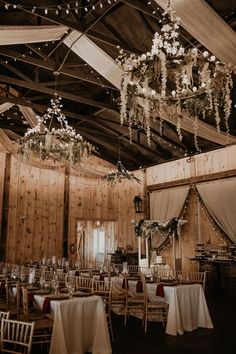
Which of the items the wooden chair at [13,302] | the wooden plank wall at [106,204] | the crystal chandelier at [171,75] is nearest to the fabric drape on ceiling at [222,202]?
the wooden plank wall at [106,204]

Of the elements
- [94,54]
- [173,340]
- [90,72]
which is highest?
[90,72]

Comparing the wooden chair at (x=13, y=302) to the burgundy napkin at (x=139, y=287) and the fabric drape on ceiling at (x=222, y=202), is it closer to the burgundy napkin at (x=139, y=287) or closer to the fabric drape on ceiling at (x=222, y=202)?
the burgundy napkin at (x=139, y=287)

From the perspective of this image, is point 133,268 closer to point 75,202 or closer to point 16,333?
point 75,202

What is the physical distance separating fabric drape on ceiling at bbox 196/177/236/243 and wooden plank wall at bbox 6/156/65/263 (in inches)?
193

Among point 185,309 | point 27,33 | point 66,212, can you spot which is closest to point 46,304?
point 185,309

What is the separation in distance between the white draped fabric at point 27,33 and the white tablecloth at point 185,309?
4392 millimetres

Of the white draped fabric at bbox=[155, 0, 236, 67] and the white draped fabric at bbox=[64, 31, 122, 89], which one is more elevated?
the white draped fabric at bbox=[64, 31, 122, 89]

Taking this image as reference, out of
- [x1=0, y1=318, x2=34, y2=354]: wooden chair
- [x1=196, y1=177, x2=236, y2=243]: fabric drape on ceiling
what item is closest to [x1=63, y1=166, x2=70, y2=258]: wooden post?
[x1=196, y1=177, x2=236, y2=243]: fabric drape on ceiling

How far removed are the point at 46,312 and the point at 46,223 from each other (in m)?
7.01

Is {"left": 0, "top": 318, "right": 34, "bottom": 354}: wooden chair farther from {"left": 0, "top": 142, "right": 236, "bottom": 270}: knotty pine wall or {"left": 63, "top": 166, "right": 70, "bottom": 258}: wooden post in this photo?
{"left": 63, "top": 166, "right": 70, "bottom": 258}: wooden post

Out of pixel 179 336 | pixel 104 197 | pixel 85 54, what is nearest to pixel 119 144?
pixel 104 197

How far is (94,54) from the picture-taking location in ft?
19.8

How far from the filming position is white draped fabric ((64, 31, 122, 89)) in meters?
5.80

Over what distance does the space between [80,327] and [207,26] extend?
4168 mm
